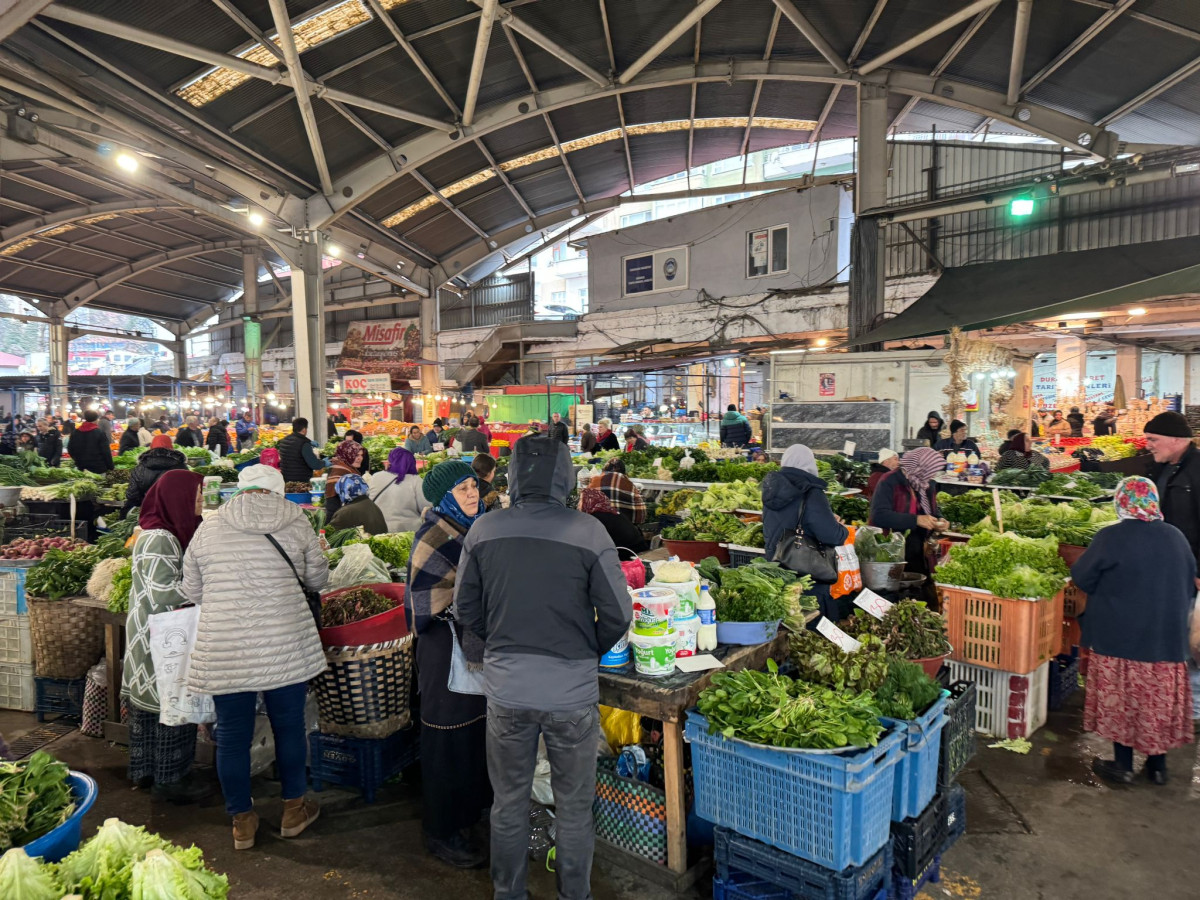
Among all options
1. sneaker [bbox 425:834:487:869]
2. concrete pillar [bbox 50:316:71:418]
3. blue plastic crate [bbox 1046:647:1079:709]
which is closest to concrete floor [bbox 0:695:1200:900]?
sneaker [bbox 425:834:487:869]

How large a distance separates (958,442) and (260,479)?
324 inches

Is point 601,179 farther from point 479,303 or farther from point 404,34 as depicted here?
point 404,34

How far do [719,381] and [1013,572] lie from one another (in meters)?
18.8

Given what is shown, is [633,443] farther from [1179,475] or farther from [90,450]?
[90,450]

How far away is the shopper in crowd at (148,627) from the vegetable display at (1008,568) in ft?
15.4

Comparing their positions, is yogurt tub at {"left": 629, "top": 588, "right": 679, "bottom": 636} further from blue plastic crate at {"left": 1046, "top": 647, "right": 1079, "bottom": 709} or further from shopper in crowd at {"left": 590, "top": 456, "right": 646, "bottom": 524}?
shopper in crowd at {"left": 590, "top": 456, "right": 646, "bottom": 524}

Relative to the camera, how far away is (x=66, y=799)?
197 cm

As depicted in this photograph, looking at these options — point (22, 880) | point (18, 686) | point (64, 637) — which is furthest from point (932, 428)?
point (18, 686)

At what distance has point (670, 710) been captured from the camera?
281 cm

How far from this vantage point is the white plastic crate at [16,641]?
16.3 feet

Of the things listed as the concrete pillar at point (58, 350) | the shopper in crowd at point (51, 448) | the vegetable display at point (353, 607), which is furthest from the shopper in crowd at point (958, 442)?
the concrete pillar at point (58, 350)

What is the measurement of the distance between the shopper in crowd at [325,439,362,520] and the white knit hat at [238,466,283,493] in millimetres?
3401

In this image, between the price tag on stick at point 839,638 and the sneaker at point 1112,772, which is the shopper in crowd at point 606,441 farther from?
the price tag on stick at point 839,638

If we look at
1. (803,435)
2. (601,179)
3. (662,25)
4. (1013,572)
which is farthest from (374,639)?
(601,179)
